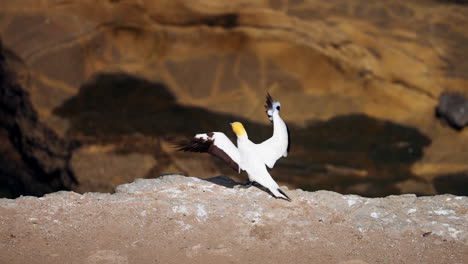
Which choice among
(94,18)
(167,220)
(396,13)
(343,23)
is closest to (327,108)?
(343,23)

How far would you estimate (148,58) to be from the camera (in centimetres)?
701

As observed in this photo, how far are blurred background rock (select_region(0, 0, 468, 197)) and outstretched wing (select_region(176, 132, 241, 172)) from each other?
2223mm

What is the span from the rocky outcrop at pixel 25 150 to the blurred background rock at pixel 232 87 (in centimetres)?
2

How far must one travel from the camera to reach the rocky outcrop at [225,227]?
3312 mm

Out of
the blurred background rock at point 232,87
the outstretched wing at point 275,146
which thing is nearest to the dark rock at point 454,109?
the blurred background rock at point 232,87

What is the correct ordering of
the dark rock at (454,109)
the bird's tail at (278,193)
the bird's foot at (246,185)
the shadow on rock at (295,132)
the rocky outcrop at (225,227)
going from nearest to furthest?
the rocky outcrop at (225,227) < the bird's tail at (278,193) < the bird's foot at (246,185) < the shadow on rock at (295,132) < the dark rock at (454,109)

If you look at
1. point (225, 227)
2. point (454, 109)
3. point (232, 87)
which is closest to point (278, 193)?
point (225, 227)

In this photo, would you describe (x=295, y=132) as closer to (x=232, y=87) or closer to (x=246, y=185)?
(x=232, y=87)

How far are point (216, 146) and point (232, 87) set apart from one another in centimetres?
297

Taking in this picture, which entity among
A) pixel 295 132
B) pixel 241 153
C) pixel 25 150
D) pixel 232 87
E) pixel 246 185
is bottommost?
pixel 25 150

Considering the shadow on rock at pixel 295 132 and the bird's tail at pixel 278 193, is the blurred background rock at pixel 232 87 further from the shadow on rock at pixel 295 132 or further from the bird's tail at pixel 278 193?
the bird's tail at pixel 278 193

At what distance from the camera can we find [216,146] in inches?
152

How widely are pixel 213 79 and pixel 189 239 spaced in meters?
3.56

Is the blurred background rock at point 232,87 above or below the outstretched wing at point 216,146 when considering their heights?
below
